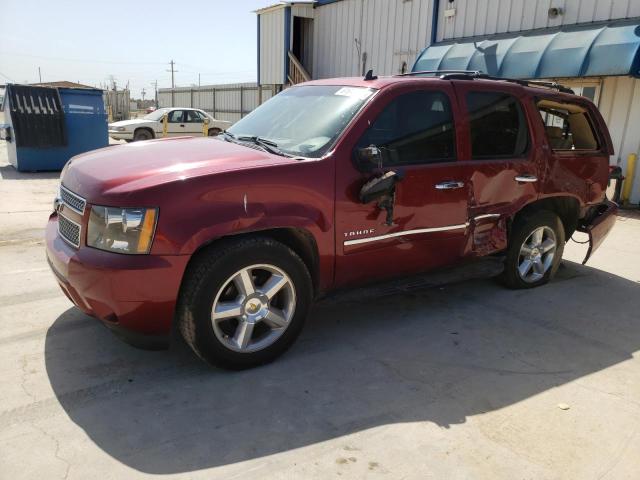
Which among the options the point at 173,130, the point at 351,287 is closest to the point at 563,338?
the point at 351,287

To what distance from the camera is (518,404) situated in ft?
10.2

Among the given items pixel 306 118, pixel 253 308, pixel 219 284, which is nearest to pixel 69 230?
pixel 219 284

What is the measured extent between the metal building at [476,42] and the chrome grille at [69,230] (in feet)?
30.7

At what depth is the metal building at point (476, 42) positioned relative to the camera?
32.6ft

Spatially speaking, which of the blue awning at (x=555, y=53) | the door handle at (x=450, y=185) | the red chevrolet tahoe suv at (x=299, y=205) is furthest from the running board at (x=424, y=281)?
the blue awning at (x=555, y=53)

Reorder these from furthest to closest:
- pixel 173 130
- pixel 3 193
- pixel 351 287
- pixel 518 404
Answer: pixel 173 130, pixel 3 193, pixel 351 287, pixel 518 404

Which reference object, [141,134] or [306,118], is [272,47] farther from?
[306,118]

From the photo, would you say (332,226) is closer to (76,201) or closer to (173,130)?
(76,201)

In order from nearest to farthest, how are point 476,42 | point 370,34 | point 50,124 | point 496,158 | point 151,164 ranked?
point 151,164 < point 496,158 < point 50,124 < point 476,42 < point 370,34

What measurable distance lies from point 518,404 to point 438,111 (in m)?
2.17

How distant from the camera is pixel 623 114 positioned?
10383 mm

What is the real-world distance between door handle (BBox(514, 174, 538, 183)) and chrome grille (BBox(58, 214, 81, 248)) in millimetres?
3416

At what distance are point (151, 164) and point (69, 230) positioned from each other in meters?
0.64

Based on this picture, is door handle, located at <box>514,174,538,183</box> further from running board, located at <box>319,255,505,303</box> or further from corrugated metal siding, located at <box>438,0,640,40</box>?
corrugated metal siding, located at <box>438,0,640,40</box>
